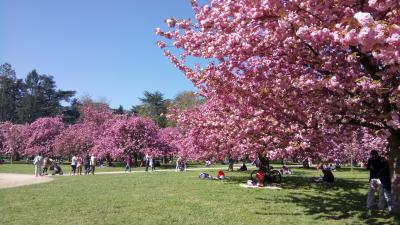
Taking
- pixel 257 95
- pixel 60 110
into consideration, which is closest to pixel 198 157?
pixel 257 95

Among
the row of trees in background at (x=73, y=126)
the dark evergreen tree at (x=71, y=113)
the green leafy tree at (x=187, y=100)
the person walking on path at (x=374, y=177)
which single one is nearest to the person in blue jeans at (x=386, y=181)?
the person walking on path at (x=374, y=177)

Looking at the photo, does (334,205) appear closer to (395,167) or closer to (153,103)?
(395,167)

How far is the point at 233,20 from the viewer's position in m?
8.38

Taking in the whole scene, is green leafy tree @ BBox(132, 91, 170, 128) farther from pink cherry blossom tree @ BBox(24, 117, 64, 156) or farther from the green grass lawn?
the green grass lawn

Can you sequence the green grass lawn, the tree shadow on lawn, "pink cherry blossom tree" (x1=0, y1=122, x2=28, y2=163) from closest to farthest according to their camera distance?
the green grass lawn
the tree shadow on lawn
"pink cherry blossom tree" (x1=0, y1=122, x2=28, y2=163)

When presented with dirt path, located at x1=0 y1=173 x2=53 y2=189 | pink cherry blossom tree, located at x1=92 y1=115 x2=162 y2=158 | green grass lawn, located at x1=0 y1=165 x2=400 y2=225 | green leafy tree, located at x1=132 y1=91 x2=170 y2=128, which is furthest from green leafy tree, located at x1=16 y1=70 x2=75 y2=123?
green grass lawn, located at x1=0 y1=165 x2=400 y2=225

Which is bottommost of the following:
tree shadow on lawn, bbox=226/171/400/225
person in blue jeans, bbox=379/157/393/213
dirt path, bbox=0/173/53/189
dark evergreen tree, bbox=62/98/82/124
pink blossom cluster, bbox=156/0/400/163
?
tree shadow on lawn, bbox=226/171/400/225

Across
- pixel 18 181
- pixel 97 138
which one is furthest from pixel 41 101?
pixel 18 181

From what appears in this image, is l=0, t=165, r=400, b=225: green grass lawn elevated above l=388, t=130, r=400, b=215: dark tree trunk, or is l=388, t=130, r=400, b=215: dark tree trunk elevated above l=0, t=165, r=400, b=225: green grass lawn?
l=388, t=130, r=400, b=215: dark tree trunk

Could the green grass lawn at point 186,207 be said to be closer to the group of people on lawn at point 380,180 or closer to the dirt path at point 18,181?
the group of people on lawn at point 380,180

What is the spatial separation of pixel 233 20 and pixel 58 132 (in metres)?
57.6

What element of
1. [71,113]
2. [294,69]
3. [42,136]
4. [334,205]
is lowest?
[334,205]

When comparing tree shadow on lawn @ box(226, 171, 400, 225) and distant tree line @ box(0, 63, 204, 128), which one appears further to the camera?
distant tree line @ box(0, 63, 204, 128)

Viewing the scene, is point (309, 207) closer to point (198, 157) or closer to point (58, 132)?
point (198, 157)
